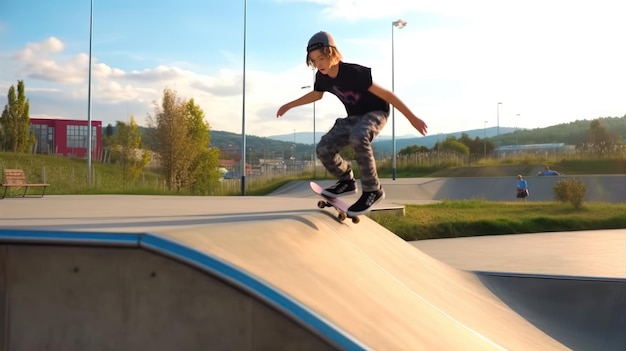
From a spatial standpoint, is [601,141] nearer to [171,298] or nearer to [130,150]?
[130,150]

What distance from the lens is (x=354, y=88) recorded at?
4.31m

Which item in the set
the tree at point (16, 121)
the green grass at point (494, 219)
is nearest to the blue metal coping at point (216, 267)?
the green grass at point (494, 219)

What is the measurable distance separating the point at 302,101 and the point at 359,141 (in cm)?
85

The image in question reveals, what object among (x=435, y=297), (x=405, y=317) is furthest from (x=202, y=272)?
(x=435, y=297)

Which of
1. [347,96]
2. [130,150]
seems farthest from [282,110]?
[130,150]

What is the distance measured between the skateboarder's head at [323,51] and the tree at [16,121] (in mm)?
39614

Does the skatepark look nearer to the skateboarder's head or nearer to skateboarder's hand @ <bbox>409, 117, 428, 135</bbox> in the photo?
skateboarder's hand @ <bbox>409, 117, 428, 135</bbox>

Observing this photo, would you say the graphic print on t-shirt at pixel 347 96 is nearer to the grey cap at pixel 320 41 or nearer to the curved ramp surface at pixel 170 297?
the grey cap at pixel 320 41

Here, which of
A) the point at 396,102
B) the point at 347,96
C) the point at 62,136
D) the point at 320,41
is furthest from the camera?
the point at 62,136

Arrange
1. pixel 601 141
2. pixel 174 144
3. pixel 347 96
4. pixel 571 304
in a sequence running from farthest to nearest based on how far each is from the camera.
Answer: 1. pixel 601 141
2. pixel 174 144
3. pixel 571 304
4. pixel 347 96

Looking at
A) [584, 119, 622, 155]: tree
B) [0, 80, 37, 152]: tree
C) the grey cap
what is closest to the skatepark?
the grey cap

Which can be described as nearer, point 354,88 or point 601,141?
point 354,88

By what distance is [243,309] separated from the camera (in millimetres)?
2312

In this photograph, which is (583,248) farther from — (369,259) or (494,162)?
(494,162)
